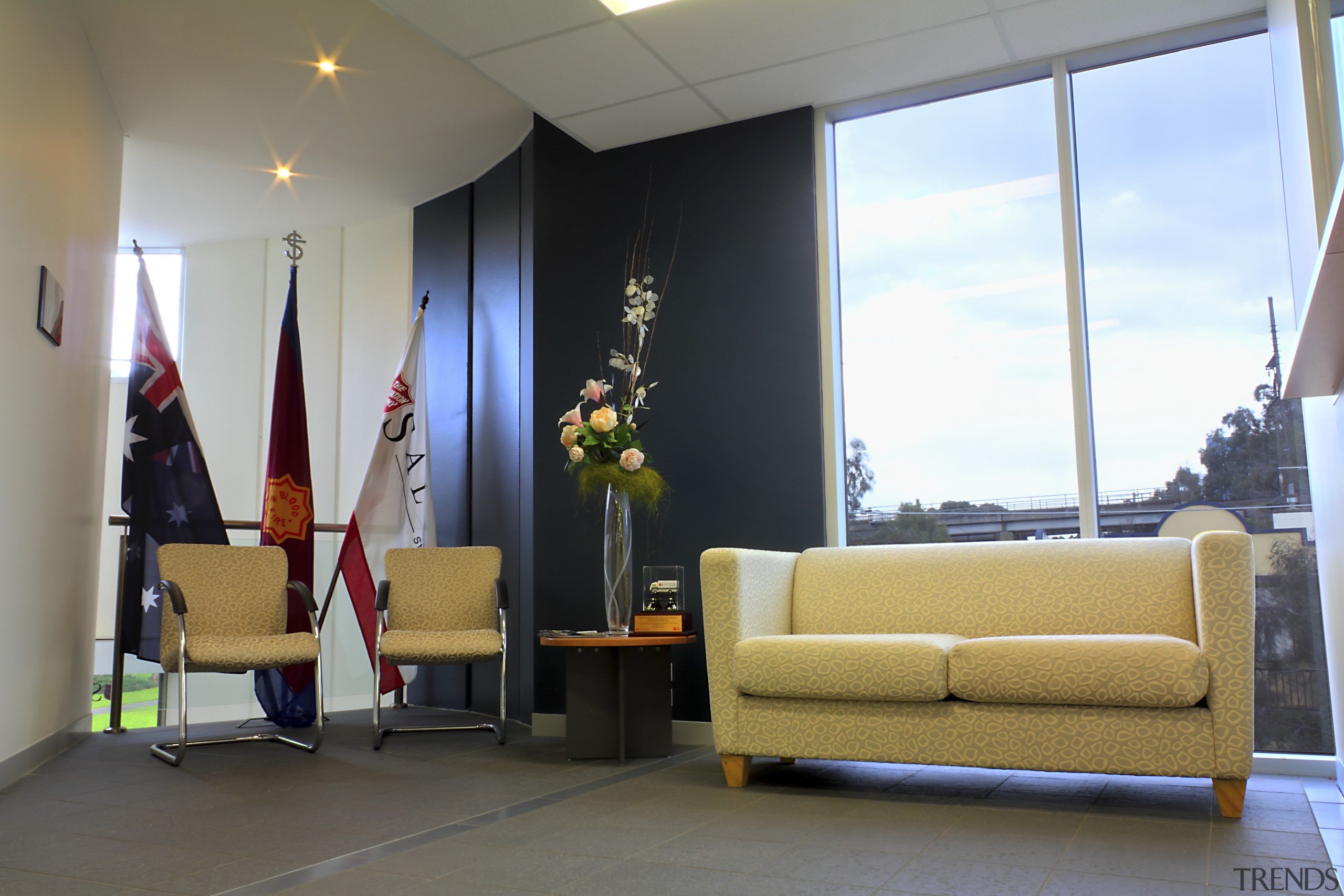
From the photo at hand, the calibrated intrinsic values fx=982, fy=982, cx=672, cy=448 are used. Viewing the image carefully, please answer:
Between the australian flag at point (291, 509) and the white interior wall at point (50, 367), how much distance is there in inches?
32.0

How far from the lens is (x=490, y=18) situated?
12.7ft

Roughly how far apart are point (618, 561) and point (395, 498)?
6.39ft

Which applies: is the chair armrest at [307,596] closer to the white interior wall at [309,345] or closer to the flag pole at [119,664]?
the flag pole at [119,664]

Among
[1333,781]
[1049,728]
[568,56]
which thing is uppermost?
[568,56]

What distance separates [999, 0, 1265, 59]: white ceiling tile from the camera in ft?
12.8

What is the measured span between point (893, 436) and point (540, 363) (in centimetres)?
179

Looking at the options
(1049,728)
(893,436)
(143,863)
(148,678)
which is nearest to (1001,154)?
(893,436)

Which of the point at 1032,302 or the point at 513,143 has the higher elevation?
the point at 513,143

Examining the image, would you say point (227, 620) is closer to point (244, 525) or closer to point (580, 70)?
point (244, 525)

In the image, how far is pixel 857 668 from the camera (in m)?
3.14

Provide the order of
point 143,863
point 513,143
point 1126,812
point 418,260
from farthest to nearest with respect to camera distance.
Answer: point 418,260 < point 513,143 < point 1126,812 < point 143,863

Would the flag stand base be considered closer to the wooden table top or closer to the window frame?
the wooden table top

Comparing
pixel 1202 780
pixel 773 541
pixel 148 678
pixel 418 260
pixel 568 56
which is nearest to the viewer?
pixel 1202 780

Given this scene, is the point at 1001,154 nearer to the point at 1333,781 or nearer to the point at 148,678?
the point at 1333,781
